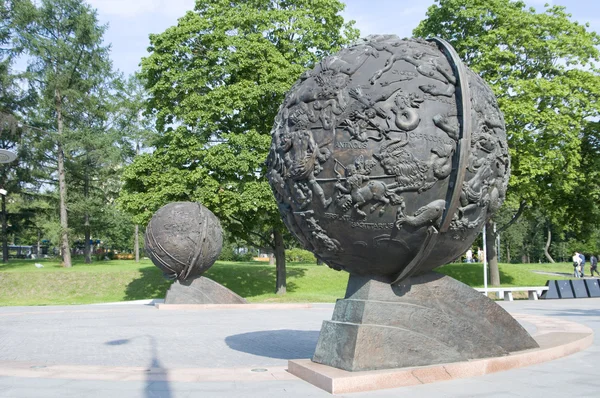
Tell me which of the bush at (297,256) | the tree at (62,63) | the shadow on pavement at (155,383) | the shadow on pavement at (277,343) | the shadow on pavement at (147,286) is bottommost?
the shadow on pavement at (147,286)

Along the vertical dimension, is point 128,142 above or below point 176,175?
above

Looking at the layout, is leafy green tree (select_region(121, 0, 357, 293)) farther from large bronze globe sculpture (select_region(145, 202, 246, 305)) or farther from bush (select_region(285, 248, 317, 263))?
bush (select_region(285, 248, 317, 263))

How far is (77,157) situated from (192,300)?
1033 inches

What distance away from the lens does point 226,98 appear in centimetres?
2120

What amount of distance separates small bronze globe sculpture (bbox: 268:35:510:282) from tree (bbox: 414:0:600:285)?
16.7 metres

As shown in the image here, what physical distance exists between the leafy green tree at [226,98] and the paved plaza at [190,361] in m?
7.87

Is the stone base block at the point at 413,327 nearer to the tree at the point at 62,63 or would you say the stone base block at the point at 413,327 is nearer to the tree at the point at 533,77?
the tree at the point at 533,77

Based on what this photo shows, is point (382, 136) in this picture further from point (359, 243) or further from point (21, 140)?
point (21, 140)

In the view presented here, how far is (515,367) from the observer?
22.0 ft

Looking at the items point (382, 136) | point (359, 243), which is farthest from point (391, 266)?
point (382, 136)

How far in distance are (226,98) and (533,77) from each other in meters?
13.6

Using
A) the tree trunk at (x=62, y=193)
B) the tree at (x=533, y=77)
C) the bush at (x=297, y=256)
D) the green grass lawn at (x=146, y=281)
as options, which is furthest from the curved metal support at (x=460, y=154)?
the bush at (x=297, y=256)

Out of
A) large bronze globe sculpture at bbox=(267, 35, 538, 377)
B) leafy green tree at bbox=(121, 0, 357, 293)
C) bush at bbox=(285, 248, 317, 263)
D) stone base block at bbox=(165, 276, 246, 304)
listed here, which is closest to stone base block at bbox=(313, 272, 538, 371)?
large bronze globe sculpture at bbox=(267, 35, 538, 377)

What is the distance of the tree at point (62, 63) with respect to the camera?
35312mm
